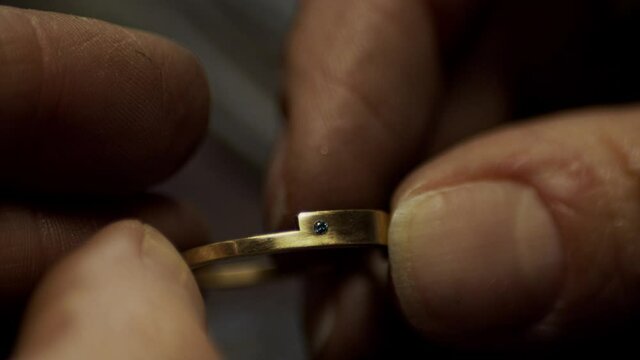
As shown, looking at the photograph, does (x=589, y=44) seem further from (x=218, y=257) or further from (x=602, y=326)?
(x=218, y=257)

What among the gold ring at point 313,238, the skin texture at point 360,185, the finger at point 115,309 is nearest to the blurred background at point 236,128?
the skin texture at point 360,185

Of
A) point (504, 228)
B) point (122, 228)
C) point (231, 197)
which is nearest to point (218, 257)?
point (122, 228)

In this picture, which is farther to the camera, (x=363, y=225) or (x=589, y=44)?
(x=589, y=44)

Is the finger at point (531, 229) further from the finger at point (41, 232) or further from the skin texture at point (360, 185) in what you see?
the finger at point (41, 232)

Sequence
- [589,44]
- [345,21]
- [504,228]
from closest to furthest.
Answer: [504,228] → [345,21] → [589,44]

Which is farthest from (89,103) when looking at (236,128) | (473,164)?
(236,128)

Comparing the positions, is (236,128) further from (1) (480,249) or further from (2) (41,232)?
(1) (480,249)
